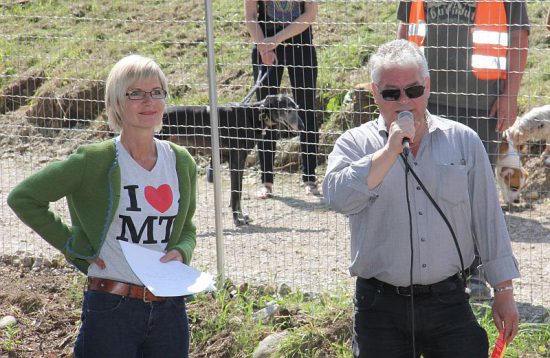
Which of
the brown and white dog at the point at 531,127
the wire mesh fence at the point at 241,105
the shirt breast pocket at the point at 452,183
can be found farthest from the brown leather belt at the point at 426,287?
the brown and white dog at the point at 531,127

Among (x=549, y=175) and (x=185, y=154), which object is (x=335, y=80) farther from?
(x=185, y=154)

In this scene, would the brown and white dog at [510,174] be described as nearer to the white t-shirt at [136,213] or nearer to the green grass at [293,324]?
the green grass at [293,324]

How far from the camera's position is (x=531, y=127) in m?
7.50

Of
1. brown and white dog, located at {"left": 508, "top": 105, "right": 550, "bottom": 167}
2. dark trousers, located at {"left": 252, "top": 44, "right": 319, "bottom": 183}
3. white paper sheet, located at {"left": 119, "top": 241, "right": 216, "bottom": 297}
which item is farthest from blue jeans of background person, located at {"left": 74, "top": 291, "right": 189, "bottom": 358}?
brown and white dog, located at {"left": 508, "top": 105, "right": 550, "bottom": 167}

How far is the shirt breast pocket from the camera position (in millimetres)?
3361

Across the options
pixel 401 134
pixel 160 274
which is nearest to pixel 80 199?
pixel 160 274

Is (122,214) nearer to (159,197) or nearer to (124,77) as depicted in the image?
(159,197)

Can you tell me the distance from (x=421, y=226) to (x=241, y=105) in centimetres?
380

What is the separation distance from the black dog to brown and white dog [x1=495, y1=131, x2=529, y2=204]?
1.49 metres

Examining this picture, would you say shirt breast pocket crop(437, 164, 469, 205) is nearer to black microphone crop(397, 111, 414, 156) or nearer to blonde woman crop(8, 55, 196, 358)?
black microphone crop(397, 111, 414, 156)

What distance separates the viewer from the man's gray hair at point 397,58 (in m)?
3.34

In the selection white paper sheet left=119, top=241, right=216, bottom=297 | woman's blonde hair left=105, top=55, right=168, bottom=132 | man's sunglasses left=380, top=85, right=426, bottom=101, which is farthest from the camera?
woman's blonde hair left=105, top=55, right=168, bottom=132

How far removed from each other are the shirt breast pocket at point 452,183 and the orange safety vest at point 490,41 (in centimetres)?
235

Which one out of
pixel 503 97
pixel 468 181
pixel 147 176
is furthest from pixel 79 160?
pixel 503 97
